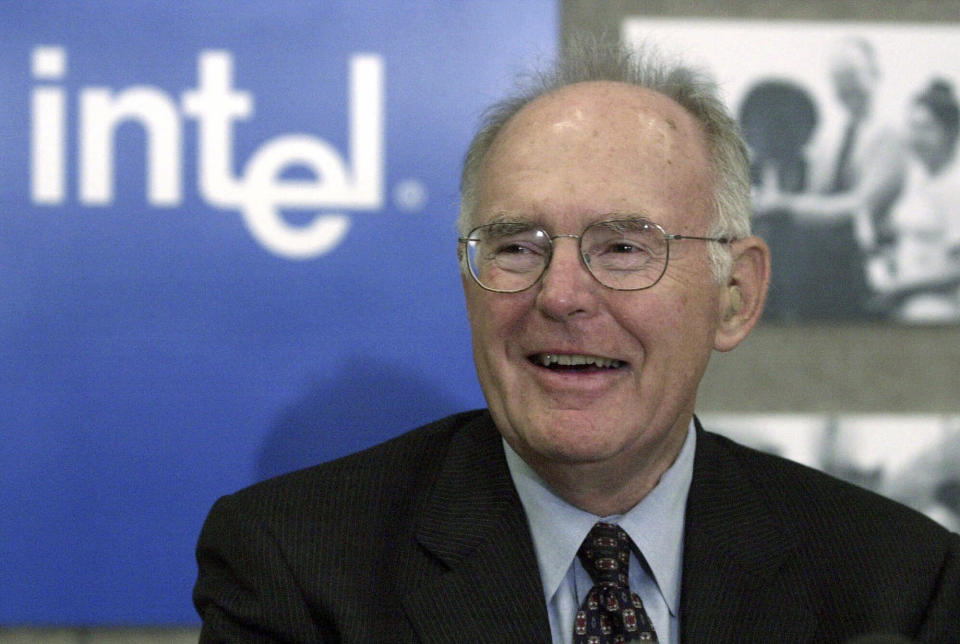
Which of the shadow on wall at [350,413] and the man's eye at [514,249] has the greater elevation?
the man's eye at [514,249]

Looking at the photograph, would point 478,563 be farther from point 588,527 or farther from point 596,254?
point 596,254

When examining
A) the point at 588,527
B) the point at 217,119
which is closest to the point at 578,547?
the point at 588,527

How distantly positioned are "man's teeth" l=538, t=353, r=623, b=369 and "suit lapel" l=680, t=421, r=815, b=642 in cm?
27

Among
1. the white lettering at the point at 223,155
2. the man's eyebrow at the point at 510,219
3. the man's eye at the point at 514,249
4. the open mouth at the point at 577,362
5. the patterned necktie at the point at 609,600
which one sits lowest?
the patterned necktie at the point at 609,600

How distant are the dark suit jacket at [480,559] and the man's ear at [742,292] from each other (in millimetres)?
172

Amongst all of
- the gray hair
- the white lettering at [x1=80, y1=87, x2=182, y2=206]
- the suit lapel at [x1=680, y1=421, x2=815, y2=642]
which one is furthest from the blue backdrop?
the suit lapel at [x1=680, y1=421, x2=815, y2=642]

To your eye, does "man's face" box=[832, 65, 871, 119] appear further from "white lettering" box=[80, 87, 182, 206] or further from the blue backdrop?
"white lettering" box=[80, 87, 182, 206]

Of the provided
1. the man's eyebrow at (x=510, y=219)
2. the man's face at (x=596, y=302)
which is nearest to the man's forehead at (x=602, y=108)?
the man's face at (x=596, y=302)

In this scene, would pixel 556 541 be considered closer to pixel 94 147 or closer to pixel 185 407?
pixel 185 407

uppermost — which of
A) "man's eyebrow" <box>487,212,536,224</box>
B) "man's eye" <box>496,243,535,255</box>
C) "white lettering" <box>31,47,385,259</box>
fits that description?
"white lettering" <box>31,47,385,259</box>

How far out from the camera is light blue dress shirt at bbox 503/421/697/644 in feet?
4.12

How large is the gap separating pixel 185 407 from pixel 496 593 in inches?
28.9

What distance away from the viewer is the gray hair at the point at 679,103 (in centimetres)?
134

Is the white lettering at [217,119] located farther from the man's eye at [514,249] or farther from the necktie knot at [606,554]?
the necktie knot at [606,554]
